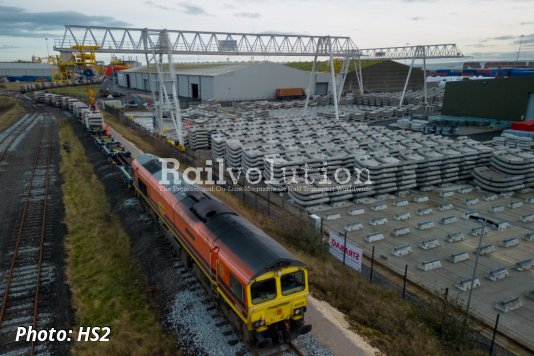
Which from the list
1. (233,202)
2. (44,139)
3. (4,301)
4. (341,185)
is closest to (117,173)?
(233,202)

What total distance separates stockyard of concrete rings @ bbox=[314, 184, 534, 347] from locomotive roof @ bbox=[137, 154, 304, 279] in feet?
21.9

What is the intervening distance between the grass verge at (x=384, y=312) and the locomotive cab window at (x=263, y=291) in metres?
3.53

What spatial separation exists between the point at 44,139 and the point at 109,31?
1442cm

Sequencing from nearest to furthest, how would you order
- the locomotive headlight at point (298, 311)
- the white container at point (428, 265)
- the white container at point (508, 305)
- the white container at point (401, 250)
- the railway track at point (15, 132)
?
the locomotive headlight at point (298, 311)
the white container at point (508, 305)
the white container at point (428, 265)
the white container at point (401, 250)
the railway track at point (15, 132)

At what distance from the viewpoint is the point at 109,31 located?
41188 mm

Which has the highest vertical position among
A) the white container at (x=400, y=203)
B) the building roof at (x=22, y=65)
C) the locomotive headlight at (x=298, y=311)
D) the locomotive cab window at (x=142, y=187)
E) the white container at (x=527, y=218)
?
the building roof at (x=22, y=65)

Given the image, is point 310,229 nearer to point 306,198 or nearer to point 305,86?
point 306,198

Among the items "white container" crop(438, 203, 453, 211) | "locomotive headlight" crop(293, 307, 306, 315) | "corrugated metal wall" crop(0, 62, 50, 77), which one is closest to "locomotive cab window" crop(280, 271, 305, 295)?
"locomotive headlight" crop(293, 307, 306, 315)

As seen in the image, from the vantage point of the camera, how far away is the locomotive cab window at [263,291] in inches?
371

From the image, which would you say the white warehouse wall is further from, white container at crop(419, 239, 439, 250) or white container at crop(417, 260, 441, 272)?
white container at crop(417, 260, 441, 272)

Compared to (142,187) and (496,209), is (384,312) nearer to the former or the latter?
(142,187)

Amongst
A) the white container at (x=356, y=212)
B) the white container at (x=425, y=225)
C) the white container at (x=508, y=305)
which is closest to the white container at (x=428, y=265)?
the white container at (x=508, y=305)

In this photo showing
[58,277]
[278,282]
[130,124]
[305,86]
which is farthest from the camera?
[305,86]

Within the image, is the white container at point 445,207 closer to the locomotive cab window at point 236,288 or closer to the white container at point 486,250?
the white container at point 486,250
